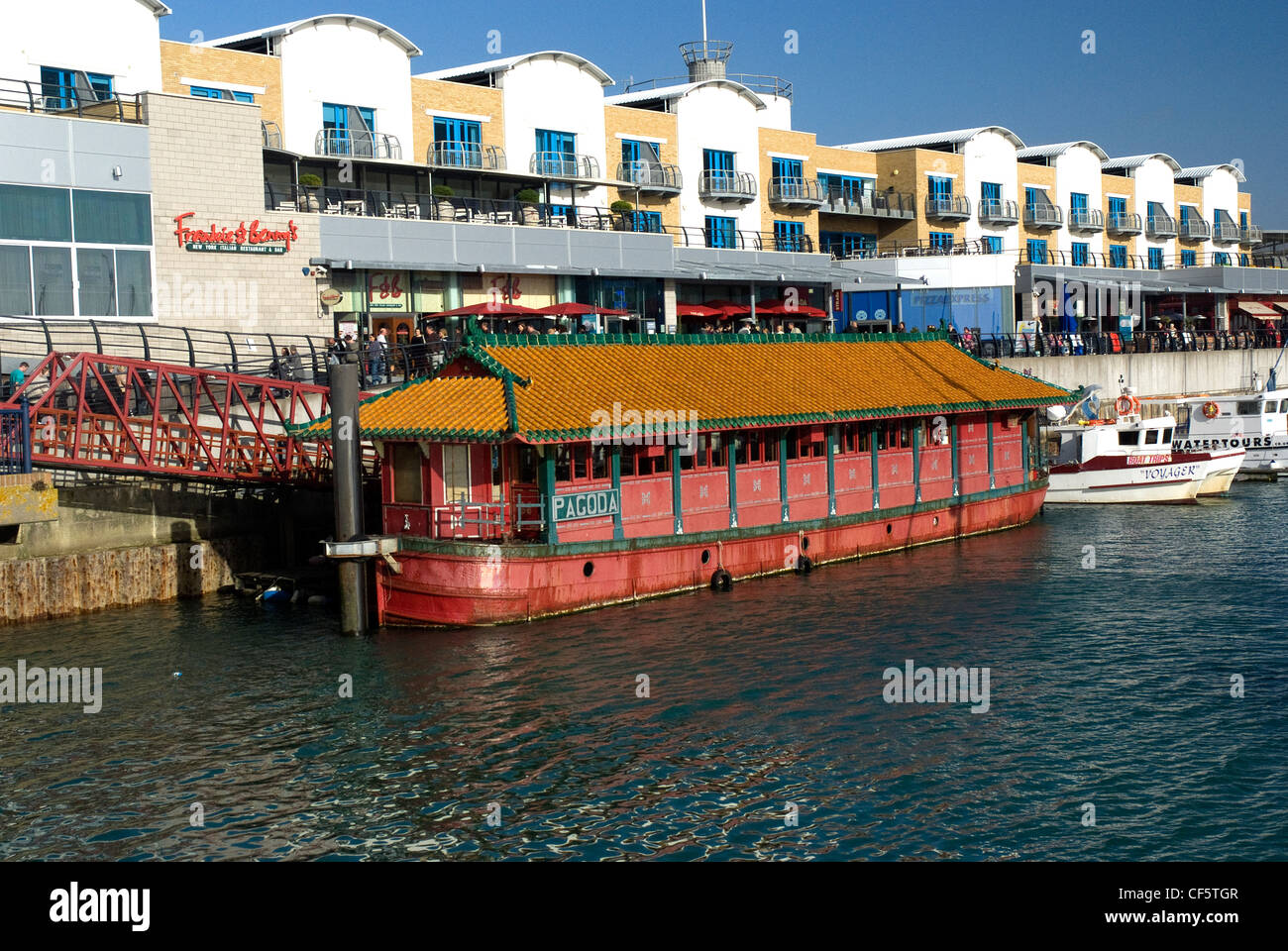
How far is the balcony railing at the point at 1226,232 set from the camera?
335 feet

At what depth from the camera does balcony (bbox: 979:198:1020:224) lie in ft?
270

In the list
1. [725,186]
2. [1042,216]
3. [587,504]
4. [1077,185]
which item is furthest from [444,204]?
[1077,185]

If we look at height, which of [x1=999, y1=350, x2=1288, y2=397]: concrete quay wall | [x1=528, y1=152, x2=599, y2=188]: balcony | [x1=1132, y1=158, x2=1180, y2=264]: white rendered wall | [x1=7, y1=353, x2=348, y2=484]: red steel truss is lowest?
[x1=7, y1=353, x2=348, y2=484]: red steel truss

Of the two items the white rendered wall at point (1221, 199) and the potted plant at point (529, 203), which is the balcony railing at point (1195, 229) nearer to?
the white rendered wall at point (1221, 199)

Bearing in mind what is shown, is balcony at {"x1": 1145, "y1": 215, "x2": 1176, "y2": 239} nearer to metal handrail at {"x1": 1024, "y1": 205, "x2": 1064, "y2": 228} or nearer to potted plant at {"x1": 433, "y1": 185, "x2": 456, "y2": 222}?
metal handrail at {"x1": 1024, "y1": 205, "x2": 1064, "y2": 228}

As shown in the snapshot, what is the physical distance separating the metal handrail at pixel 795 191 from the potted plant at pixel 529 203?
691 inches

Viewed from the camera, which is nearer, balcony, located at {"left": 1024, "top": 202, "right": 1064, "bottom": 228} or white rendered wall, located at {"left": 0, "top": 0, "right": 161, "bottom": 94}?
white rendered wall, located at {"left": 0, "top": 0, "right": 161, "bottom": 94}

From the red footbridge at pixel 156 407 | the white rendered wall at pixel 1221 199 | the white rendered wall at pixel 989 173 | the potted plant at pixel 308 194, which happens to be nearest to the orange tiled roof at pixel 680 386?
the red footbridge at pixel 156 407

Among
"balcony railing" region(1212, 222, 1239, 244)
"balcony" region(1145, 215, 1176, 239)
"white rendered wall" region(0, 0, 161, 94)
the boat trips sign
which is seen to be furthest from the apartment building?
the boat trips sign

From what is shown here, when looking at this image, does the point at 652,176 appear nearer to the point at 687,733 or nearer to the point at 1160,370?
the point at 1160,370

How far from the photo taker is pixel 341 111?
51469 mm

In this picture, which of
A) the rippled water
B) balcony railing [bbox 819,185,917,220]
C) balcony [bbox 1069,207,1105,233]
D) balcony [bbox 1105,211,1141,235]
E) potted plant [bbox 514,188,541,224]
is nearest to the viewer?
the rippled water

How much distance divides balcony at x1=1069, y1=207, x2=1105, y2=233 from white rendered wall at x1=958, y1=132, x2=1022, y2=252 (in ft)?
17.3
